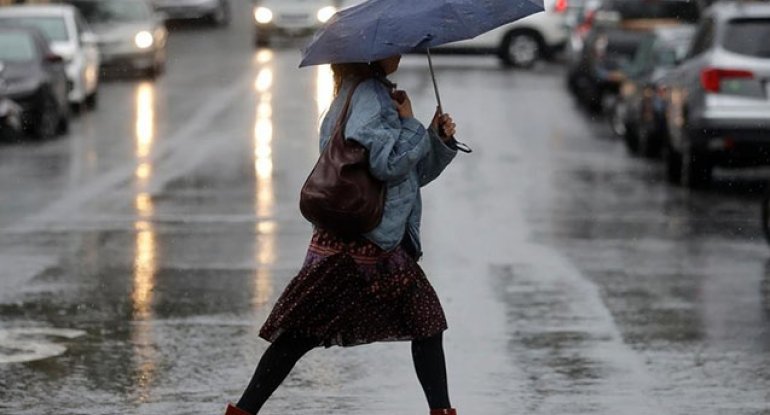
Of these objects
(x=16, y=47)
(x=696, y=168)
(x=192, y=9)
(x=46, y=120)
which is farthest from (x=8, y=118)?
(x=192, y=9)

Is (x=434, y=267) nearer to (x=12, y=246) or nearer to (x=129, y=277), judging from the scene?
(x=129, y=277)

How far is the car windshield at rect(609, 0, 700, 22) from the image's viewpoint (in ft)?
115

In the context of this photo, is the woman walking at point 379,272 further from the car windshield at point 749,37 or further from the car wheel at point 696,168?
the car wheel at point 696,168

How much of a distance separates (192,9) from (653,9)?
852 inches

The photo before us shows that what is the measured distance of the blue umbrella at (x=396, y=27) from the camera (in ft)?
22.4

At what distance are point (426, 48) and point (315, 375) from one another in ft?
8.76

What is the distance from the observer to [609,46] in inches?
1202

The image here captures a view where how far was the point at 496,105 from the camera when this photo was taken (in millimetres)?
30469

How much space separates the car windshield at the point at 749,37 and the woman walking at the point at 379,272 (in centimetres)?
1158

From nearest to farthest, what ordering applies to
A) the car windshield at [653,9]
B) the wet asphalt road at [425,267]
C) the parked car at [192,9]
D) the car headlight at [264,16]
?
the wet asphalt road at [425,267], the car windshield at [653,9], the car headlight at [264,16], the parked car at [192,9]

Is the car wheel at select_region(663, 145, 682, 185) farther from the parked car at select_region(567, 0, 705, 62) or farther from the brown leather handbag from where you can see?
the brown leather handbag

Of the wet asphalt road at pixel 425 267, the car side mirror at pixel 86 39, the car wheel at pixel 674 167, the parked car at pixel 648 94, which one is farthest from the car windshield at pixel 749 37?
the car side mirror at pixel 86 39

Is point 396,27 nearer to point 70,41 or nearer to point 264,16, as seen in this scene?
point 70,41

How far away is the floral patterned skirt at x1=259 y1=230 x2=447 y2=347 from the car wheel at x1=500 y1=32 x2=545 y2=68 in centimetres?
3433
